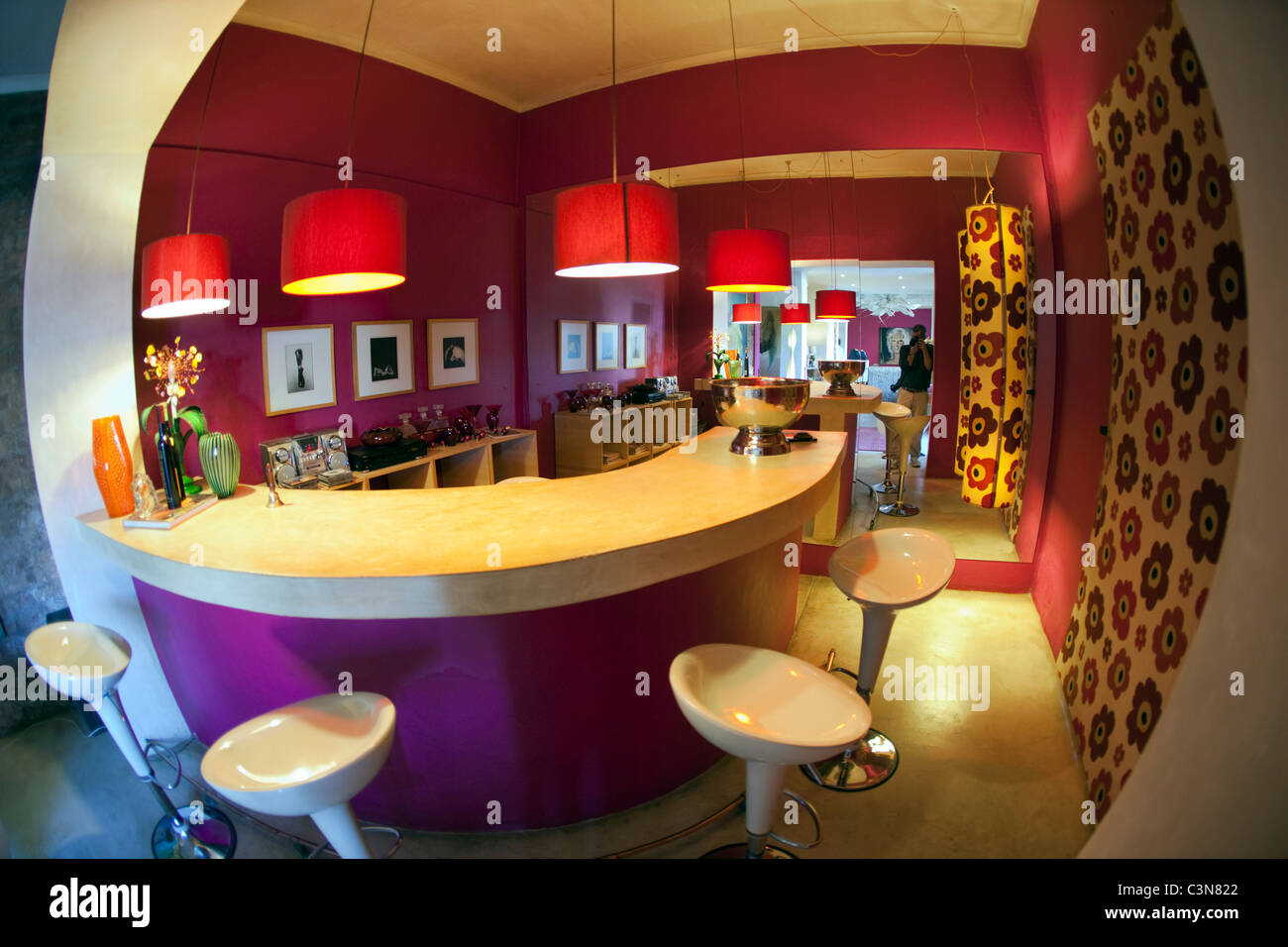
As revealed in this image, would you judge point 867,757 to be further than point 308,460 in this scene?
No

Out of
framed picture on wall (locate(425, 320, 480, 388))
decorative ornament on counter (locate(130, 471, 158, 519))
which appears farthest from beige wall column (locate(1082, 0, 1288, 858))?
framed picture on wall (locate(425, 320, 480, 388))

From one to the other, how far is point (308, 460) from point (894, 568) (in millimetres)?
2955

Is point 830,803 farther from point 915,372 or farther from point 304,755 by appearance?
point 915,372

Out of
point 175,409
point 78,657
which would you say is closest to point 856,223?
point 175,409

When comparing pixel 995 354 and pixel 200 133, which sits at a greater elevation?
pixel 200 133

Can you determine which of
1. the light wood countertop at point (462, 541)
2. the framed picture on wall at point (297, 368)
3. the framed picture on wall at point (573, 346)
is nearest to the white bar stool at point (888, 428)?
the light wood countertop at point (462, 541)

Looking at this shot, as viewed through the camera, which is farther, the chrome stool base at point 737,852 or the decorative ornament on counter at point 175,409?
the decorative ornament on counter at point 175,409

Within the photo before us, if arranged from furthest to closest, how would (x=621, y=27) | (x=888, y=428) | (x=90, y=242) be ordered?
(x=888, y=428) < (x=621, y=27) < (x=90, y=242)

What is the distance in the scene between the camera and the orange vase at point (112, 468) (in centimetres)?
198

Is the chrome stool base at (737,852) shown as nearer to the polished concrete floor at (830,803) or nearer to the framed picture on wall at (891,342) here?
the polished concrete floor at (830,803)

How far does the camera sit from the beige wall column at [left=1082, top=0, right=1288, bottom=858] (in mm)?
1112

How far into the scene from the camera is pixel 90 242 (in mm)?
2240

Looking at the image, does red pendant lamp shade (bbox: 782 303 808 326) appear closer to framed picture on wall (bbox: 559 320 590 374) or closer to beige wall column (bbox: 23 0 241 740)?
framed picture on wall (bbox: 559 320 590 374)

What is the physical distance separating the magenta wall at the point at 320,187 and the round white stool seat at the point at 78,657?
825 mm
